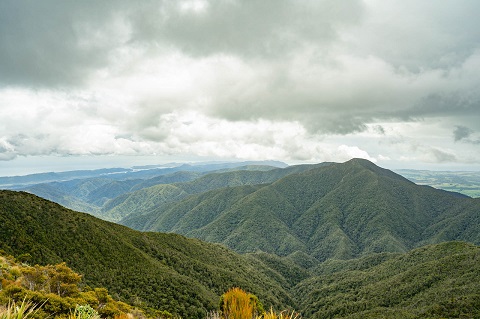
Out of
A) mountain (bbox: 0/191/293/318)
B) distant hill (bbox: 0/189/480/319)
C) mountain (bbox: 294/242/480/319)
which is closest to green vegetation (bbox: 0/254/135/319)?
distant hill (bbox: 0/189/480/319)

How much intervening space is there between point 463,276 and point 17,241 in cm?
16614

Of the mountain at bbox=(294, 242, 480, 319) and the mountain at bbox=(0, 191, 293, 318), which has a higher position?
the mountain at bbox=(0, 191, 293, 318)

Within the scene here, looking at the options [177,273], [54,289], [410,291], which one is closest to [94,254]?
[177,273]

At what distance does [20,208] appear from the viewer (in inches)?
3302

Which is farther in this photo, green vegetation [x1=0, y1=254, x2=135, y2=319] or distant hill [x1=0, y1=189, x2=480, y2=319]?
distant hill [x1=0, y1=189, x2=480, y2=319]

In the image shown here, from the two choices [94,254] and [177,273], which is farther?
[177,273]

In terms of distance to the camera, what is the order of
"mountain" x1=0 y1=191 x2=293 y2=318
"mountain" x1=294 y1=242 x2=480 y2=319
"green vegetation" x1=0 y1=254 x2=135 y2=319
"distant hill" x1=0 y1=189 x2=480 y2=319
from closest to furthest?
1. "green vegetation" x1=0 y1=254 x2=135 y2=319
2. "mountain" x1=0 y1=191 x2=293 y2=318
3. "distant hill" x1=0 y1=189 x2=480 y2=319
4. "mountain" x1=294 y1=242 x2=480 y2=319

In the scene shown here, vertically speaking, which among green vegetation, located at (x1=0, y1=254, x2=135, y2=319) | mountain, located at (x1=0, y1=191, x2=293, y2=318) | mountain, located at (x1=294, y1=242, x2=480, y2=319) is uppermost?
green vegetation, located at (x1=0, y1=254, x2=135, y2=319)

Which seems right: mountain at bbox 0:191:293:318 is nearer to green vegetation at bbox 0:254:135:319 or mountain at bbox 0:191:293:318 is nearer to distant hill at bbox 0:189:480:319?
distant hill at bbox 0:189:480:319

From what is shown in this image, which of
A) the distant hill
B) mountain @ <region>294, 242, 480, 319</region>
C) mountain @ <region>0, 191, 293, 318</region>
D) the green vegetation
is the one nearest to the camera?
the green vegetation

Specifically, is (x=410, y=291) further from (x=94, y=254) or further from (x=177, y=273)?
(x=94, y=254)

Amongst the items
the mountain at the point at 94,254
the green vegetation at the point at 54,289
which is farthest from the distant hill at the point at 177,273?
the green vegetation at the point at 54,289

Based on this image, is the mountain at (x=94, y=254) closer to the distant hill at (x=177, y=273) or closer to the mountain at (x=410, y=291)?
the distant hill at (x=177, y=273)

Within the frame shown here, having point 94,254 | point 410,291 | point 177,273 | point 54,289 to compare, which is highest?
point 54,289
